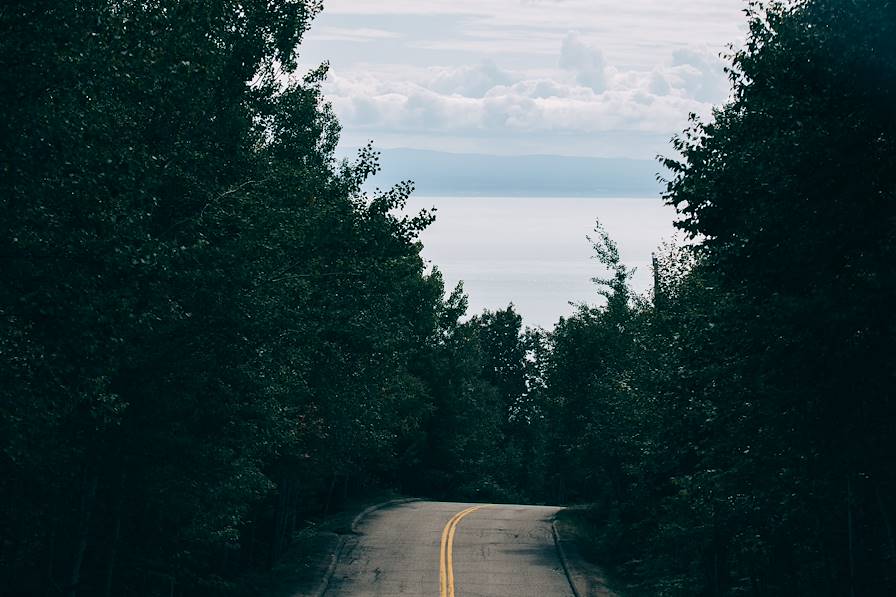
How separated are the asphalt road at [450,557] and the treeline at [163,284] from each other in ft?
12.1

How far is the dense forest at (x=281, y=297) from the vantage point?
11.7 m

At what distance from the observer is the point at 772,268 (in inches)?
549

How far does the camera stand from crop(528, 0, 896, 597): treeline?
1293 centimetres

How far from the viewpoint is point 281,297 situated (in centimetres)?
1891

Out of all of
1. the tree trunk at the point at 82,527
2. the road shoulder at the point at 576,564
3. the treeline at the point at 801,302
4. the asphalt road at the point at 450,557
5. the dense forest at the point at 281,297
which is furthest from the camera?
the road shoulder at the point at 576,564

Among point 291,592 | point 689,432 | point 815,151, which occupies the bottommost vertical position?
point 291,592

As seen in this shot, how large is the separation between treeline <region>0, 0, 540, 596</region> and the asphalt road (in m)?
3.69

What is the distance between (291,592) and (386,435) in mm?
13744

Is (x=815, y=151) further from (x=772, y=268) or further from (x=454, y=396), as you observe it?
(x=454, y=396)

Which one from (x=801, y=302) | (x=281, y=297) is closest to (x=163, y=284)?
(x=281, y=297)

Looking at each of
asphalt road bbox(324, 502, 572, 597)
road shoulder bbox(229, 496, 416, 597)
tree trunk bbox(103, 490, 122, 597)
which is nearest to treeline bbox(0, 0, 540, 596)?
tree trunk bbox(103, 490, 122, 597)

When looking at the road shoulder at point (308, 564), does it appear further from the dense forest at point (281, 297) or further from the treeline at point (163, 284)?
the dense forest at point (281, 297)

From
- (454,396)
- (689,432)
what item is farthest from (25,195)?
(454,396)

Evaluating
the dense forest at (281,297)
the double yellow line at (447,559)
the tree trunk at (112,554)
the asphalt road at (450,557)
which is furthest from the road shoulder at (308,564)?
the tree trunk at (112,554)
